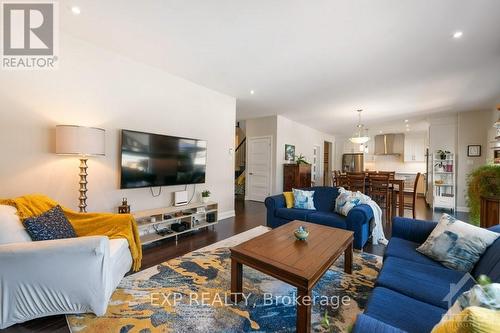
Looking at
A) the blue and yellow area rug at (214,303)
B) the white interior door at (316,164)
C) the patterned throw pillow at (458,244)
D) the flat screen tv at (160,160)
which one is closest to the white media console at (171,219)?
the flat screen tv at (160,160)

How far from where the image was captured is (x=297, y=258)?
1.66m

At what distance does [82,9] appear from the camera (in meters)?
2.07

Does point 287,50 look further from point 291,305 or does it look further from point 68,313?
point 68,313

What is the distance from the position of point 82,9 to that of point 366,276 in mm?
3911

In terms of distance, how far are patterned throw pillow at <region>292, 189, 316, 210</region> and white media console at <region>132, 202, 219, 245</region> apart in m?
1.46

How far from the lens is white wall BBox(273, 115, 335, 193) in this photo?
6348 millimetres

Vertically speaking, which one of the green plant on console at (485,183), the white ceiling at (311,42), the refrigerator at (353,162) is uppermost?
the white ceiling at (311,42)

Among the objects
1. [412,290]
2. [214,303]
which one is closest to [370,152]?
[412,290]

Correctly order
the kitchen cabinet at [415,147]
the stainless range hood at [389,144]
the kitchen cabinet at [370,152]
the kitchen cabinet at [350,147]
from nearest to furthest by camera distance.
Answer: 1. the kitchen cabinet at [415,147]
2. the stainless range hood at [389,144]
3. the kitchen cabinet at [370,152]
4. the kitchen cabinet at [350,147]

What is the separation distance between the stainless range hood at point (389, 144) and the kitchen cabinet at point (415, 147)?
7.8 inches

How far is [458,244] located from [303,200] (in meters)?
2.11

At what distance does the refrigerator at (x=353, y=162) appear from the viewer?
9.57 metres

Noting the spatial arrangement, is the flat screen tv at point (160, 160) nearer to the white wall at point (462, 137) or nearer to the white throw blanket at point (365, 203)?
the white throw blanket at point (365, 203)

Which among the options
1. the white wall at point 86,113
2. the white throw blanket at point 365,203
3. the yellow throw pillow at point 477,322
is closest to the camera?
the yellow throw pillow at point 477,322
